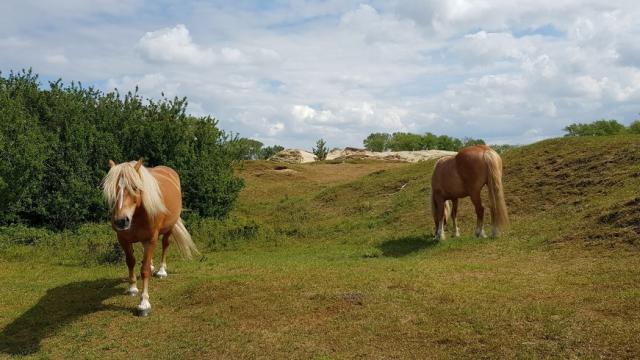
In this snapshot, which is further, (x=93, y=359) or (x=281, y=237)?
(x=281, y=237)

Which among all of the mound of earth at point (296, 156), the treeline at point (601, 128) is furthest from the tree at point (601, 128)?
the mound of earth at point (296, 156)

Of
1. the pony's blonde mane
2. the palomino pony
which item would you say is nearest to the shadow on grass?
the palomino pony

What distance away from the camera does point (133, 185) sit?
8797 millimetres

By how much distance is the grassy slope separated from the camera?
289 inches

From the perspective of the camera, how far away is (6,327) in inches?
363

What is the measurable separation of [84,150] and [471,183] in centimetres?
1650

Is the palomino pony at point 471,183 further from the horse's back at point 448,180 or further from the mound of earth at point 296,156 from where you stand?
the mound of earth at point 296,156

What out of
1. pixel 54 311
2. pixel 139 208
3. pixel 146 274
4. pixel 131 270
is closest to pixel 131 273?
pixel 131 270

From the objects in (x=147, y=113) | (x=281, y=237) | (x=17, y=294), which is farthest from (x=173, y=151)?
(x=17, y=294)

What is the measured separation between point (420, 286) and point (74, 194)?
17154mm

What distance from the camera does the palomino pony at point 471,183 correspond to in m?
14.4

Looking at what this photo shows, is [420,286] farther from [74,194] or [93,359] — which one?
[74,194]

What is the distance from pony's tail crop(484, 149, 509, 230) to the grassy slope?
532 millimetres

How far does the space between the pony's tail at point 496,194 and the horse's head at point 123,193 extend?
964 cm
